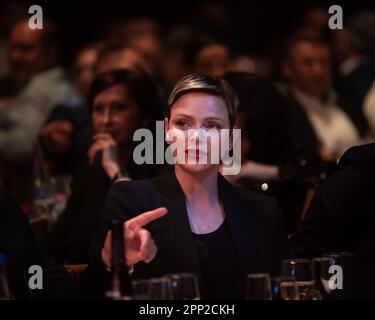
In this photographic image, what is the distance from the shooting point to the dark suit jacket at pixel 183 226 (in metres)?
4.27

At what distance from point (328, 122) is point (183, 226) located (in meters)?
3.89

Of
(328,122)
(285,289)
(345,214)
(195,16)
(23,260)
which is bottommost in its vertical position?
(285,289)

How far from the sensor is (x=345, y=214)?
450cm

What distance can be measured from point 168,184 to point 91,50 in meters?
4.32

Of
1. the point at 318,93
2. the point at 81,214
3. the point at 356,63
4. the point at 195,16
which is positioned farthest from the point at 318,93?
the point at 81,214

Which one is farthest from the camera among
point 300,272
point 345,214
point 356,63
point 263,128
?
point 356,63

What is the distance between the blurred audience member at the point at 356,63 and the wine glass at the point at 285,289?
15.8ft

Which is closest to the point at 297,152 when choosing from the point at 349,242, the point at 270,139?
the point at 270,139

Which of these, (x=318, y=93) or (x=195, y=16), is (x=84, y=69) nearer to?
(x=318, y=93)

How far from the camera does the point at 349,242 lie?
4535 millimetres

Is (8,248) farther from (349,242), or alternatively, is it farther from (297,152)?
(297,152)

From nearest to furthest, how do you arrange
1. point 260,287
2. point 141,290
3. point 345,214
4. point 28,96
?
point 141,290 → point 260,287 → point 345,214 → point 28,96

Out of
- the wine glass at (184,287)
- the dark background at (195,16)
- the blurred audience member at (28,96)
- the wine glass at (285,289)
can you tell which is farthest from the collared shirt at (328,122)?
the wine glass at (184,287)

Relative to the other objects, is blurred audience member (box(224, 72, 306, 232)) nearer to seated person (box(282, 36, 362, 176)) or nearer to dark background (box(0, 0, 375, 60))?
seated person (box(282, 36, 362, 176))
